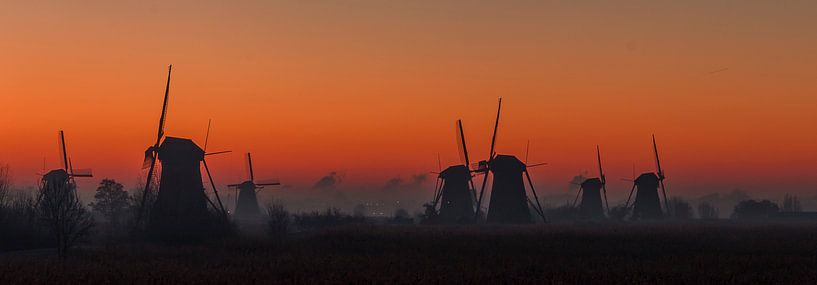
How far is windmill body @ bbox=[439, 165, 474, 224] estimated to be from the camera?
9144cm

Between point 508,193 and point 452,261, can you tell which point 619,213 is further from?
point 452,261

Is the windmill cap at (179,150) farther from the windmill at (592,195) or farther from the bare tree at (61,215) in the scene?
the windmill at (592,195)

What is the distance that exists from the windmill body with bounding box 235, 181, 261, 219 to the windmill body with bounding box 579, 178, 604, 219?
53.7 m

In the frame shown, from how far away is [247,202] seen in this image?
13175 cm

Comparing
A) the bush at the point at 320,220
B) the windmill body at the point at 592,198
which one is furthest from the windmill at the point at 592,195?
the bush at the point at 320,220

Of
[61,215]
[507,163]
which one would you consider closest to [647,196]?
[507,163]

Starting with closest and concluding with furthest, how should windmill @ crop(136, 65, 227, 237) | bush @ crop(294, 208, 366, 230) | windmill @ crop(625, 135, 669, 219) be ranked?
1. windmill @ crop(136, 65, 227, 237)
2. bush @ crop(294, 208, 366, 230)
3. windmill @ crop(625, 135, 669, 219)

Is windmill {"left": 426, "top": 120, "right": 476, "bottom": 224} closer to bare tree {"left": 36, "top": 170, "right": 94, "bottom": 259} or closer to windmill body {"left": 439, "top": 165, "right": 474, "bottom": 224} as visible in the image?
windmill body {"left": 439, "top": 165, "right": 474, "bottom": 224}

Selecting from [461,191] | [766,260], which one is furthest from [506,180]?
[766,260]

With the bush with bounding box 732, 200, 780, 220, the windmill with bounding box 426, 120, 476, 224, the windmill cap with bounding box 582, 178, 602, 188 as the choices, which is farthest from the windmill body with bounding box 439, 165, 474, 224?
the bush with bounding box 732, 200, 780, 220

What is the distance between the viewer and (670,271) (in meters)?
32.6

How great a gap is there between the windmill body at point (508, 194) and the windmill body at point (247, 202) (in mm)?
55766

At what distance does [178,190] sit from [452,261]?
31.9 m

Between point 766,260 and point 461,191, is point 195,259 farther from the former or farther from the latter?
point 461,191
